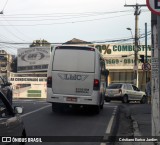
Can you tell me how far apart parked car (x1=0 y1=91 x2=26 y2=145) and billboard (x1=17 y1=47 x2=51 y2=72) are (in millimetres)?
51630

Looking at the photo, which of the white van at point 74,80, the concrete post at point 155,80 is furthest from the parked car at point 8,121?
the white van at point 74,80

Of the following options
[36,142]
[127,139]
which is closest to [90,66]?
[127,139]

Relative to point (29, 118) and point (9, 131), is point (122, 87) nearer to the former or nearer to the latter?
point (29, 118)

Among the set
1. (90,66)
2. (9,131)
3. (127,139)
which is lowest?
(127,139)

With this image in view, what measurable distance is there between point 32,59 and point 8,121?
5293cm

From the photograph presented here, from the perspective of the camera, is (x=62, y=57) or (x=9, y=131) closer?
(x=9, y=131)

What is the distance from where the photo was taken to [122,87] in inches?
1293

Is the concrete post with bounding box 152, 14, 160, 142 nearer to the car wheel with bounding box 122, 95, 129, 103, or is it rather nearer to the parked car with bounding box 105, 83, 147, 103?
the parked car with bounding box 105, 83, 147, 103

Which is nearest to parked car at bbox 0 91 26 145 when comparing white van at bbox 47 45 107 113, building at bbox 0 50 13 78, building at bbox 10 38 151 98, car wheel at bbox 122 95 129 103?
white van at bbox 47 45 107 113

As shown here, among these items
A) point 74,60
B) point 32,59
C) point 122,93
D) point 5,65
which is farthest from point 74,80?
point 5,65

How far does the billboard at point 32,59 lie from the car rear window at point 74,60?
41.2 meters

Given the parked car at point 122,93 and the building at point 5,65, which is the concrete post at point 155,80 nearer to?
the parked car at point 122,93

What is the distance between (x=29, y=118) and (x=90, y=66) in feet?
11.8

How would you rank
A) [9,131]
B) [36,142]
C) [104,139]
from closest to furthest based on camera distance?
[9,131], [36,142], [104,139]
